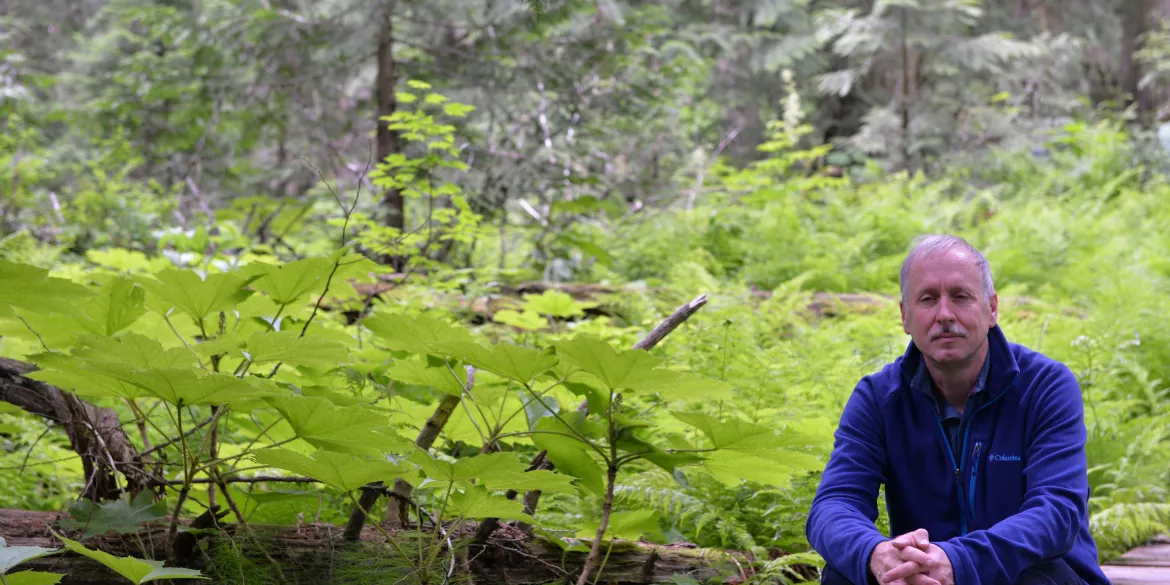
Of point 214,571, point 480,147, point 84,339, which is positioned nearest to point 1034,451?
point 214,571

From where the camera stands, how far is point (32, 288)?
63.3 inches

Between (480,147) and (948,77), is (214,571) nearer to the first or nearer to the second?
(480,147)

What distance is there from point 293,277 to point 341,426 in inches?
21.4

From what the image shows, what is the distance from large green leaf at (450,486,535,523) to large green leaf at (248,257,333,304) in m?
0.65

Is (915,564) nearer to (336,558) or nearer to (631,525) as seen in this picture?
(631,525)

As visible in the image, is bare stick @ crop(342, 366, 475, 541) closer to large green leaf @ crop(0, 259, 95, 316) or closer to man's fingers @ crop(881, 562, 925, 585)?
large green leaf @ crop(0, 259, 95, 316)

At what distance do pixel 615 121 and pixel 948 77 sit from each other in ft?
24.5

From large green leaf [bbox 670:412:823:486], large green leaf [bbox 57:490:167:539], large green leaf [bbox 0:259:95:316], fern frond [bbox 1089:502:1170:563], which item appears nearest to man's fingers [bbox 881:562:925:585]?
large green leaf [bbox 670:412:823:486]

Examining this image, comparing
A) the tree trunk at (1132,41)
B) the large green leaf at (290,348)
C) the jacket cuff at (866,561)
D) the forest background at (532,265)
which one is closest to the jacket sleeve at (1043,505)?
the jacket cuff at (866,561)

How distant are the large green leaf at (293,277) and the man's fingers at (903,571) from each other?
53.4 inches

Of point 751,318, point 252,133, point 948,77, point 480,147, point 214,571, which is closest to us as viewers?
point 214,571

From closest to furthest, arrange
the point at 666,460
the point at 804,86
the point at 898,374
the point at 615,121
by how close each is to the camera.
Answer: the point at 666,460 < the point at 898,374 < the point at 615,121 < the point at 804,86

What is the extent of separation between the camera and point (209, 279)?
72.1 inches

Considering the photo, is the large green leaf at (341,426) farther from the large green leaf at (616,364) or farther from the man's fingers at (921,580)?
the man's fingers at (921,580)
